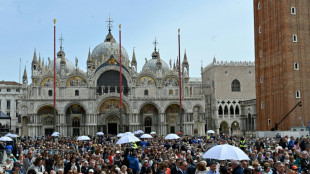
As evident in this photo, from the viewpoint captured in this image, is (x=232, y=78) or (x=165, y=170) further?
(x=232, y=78)

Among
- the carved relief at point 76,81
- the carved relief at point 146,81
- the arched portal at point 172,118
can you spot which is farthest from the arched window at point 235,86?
the carved relief at point 76,81

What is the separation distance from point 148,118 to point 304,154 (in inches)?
1778

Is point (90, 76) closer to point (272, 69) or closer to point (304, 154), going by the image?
→ point (272, 69)

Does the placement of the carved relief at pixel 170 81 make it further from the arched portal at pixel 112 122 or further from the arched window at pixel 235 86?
the arched window at pixel 235 86

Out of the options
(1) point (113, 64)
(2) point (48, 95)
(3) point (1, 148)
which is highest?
(1) point (113, 64)

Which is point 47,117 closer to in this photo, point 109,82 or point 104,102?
point 104,102

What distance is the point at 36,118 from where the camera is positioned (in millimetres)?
56125

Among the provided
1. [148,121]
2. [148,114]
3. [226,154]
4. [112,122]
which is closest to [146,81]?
[148,114]

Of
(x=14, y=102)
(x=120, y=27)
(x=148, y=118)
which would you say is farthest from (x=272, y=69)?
(x=14, y=102)

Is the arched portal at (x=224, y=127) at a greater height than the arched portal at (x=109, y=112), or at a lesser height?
lesser

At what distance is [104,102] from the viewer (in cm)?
5825

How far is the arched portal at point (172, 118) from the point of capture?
5972cm

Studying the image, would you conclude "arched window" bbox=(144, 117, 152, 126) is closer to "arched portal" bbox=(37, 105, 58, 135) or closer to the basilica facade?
the basilica facade

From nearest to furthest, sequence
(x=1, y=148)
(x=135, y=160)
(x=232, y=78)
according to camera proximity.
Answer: (x=135, y=160), (x=1, y=148), (x=232, y=78)
